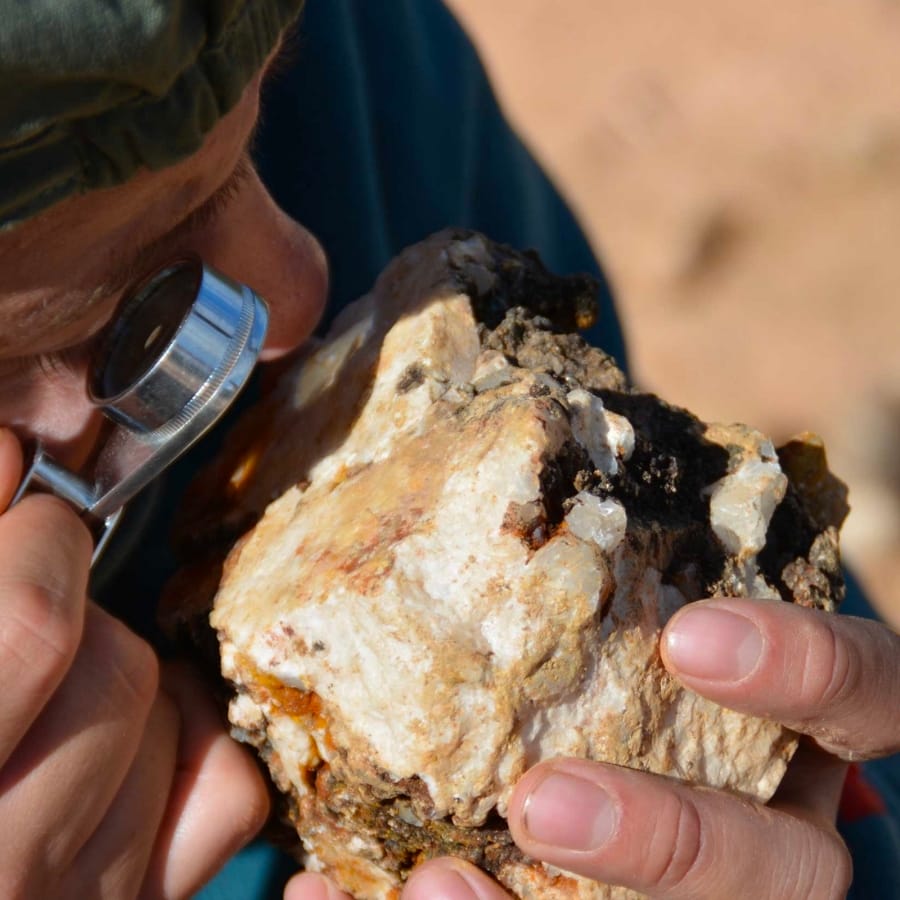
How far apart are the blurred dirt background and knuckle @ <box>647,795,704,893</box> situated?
316cm

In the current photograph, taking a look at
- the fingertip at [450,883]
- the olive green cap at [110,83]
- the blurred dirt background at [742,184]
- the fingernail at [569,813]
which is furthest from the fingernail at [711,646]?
the blurred dirt background at [742,184]

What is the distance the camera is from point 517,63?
455 cm

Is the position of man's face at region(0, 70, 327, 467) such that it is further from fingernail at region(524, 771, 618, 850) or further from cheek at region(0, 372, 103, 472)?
fingernail at region(524, 771, 618, 850)

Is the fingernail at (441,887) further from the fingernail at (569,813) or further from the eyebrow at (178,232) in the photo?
the eyebrow at (178,232)

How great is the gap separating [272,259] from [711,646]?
0.53 m

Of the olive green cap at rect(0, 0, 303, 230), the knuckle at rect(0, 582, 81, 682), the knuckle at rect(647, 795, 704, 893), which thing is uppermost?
the olive green cap at rect(0, 0, 303, 230)

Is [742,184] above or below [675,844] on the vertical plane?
below

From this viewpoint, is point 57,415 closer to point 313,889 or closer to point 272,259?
point 272,259

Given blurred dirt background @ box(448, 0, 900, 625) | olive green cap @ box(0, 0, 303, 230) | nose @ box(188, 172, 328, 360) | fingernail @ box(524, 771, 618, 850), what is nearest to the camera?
olive green cap @ box(0, 0, 303, 230)

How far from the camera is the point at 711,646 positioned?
0.72 m

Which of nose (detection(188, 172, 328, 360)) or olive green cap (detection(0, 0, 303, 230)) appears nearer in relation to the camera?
olive green cap (detection(0, 0, 303, 230))

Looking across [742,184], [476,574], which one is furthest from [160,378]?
[742,184]

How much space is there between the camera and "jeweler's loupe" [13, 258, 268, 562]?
0.82m

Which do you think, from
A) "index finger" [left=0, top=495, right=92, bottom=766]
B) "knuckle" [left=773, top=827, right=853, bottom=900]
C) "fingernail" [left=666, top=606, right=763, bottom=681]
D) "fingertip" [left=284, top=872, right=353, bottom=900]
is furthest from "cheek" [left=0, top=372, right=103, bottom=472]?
"knuckle" [left=773, top=827, right=853, bottom=900]
